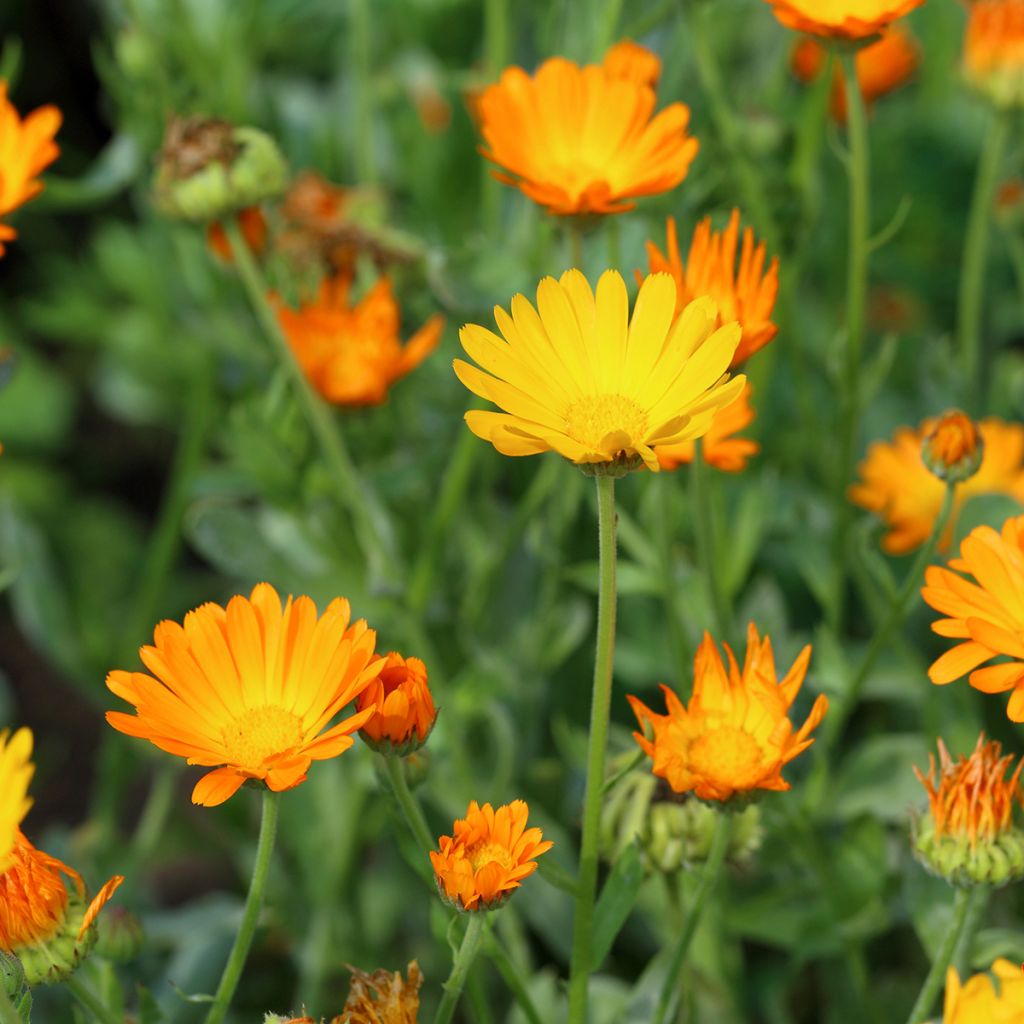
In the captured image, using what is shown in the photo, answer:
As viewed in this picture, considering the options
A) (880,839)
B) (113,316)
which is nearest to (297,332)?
(880,839)

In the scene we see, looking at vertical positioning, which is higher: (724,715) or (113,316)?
(724,715)

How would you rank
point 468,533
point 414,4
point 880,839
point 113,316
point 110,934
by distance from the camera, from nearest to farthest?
point 110,934 < point 880,839 < point 468,533 < point 414,4 < point 113,316

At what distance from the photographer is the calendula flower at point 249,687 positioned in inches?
24.3

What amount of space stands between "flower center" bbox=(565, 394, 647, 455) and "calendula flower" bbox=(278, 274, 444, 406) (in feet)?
1.27

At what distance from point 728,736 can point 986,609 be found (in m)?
0.13

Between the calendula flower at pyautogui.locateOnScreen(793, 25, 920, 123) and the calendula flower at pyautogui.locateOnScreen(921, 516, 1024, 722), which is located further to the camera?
the calendula flower at pyautogui.locateOnScreen(793, 25, 920, 123)

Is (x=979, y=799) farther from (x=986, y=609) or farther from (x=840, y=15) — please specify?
(x=840, y=15)

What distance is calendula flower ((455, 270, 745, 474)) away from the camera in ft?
2.18

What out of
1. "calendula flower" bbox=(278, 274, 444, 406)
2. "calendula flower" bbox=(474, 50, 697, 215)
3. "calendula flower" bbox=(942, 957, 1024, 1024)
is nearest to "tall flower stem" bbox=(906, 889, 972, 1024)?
"calendula flower" bbox=(942, 957, 1024, 1024)

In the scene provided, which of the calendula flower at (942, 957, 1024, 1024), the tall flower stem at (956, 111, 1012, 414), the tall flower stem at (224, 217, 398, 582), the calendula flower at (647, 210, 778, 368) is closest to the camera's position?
the calendula flower at (942, 957, 1024, 1024)

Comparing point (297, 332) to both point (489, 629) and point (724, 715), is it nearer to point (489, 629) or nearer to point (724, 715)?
point (489, 629)

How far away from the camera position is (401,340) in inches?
54.8

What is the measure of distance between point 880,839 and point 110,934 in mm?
548

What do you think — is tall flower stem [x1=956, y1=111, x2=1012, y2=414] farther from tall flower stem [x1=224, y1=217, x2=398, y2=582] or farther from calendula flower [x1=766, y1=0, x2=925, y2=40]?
tall flower stem [x1=224, y1=217, x2=398, y2=582]
